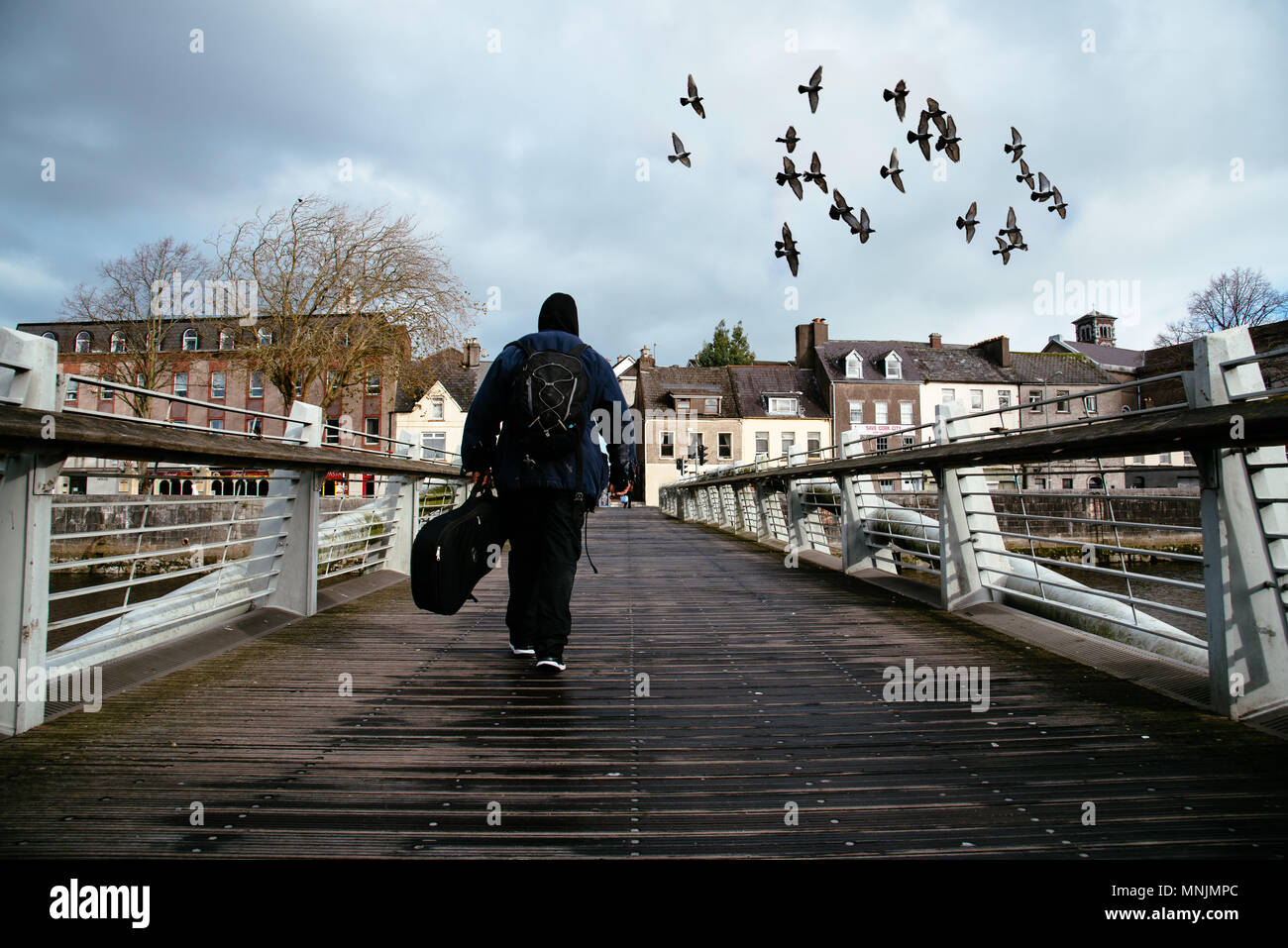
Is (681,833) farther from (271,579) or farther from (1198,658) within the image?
(271,579)

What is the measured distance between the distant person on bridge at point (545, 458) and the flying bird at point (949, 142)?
22.5ft

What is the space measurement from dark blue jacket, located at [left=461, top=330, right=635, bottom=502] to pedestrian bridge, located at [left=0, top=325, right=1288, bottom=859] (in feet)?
3.43

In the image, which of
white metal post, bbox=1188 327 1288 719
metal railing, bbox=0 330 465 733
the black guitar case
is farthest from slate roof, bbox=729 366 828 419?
white metal post, bbox=1188 327 1288 719

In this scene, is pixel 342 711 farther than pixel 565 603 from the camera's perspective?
No

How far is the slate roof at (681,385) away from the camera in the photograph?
53.5 m

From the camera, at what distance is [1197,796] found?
7.79 ft

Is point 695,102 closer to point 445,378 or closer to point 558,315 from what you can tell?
point 558,315

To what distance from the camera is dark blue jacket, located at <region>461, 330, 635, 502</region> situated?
4012mm

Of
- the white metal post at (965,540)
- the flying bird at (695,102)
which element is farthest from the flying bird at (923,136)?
the white metal post at (965,540)

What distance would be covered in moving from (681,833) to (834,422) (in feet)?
167

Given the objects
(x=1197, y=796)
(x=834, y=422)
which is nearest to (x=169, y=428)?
(x=1197, y=796)

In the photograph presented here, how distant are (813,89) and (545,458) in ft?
23.3
